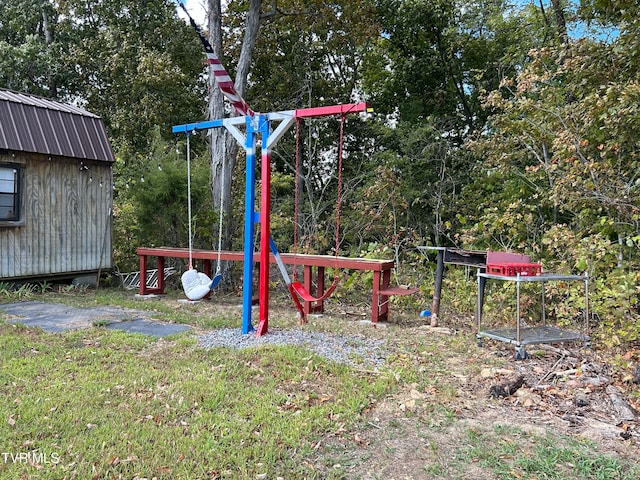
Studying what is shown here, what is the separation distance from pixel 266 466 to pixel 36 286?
23.0 feet

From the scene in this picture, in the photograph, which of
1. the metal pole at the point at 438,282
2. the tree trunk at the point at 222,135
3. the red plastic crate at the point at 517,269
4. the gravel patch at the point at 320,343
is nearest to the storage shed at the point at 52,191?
the tree trunk at the point at 222,135

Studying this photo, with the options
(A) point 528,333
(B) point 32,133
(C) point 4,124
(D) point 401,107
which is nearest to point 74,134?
(B) point 32,133

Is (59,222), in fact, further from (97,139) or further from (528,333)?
(528,333)

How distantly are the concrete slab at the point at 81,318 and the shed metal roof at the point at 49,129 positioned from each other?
259 centimetres

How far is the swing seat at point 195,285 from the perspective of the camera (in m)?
5.67

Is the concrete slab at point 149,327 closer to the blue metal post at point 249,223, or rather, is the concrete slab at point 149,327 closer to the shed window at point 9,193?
the blue metal post at point 249,223

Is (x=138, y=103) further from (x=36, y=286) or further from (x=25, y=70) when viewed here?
(x=36, y=286)

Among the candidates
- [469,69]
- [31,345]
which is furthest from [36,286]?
[469,69]

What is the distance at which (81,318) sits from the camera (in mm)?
5699

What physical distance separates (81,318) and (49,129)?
153 inches

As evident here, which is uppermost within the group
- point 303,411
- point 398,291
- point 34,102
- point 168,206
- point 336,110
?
point 34,102

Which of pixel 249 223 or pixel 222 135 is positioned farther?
pixel 222 135

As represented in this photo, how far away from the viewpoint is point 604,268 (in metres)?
5.67

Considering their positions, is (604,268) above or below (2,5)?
below
